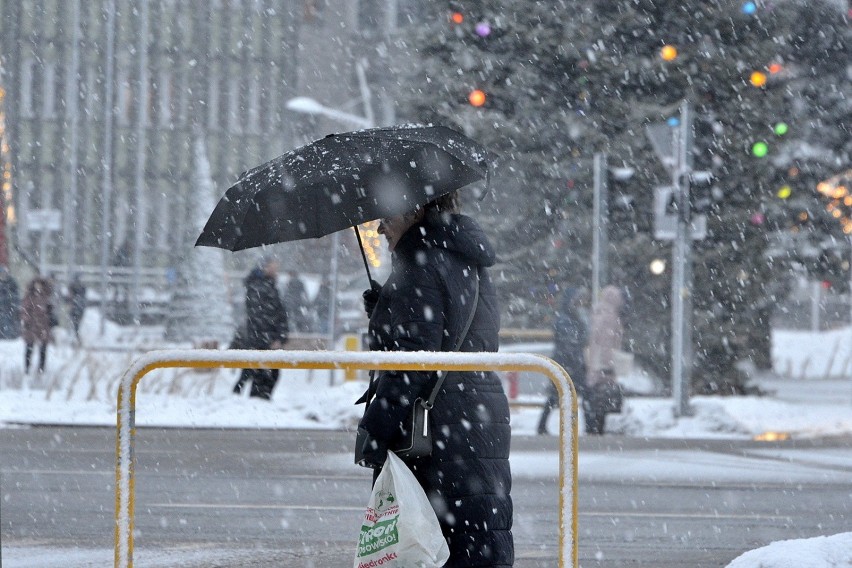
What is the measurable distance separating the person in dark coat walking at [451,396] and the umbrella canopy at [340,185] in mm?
162

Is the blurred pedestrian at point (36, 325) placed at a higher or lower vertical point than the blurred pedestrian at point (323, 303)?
lower

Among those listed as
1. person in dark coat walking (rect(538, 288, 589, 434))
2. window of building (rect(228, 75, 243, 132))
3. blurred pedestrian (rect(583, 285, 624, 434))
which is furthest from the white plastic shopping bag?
window of building (rect(228, 75, 243, 132))

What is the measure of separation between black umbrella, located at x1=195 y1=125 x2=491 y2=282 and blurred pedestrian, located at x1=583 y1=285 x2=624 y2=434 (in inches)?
400

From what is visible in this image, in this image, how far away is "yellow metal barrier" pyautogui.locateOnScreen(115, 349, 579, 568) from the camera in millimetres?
4004

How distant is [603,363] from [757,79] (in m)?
7.51

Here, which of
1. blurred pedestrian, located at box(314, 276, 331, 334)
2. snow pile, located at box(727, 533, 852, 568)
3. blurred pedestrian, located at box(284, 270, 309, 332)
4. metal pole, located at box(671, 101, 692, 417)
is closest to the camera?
Answer: snow pile, located at box(727, 533, 852, 568)

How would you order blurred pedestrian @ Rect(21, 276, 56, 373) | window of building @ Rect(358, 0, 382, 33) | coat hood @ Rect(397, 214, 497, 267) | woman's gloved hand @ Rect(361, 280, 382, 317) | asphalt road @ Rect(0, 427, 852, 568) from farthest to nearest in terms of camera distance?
window of building @ Rect(358, 0, 382, 33) → blurred pedestrian @ Rect(21, 276, 56, 373) → asphalt road @ Rect(0, 427, 852, 568) → woman's gloved hand @ Rect(361, 280, 382, 317) → coat hood @ Rect(397, 214, 497, 267)

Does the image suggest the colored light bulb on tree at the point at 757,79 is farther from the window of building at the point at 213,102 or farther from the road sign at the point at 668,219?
the window of building at the point at 213,102


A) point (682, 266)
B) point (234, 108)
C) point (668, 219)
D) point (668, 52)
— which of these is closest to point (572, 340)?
point (682, 266)

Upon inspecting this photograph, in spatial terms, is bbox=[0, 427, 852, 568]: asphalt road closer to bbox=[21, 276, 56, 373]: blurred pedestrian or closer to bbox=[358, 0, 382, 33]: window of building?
bbox=[21, 276, 56, 373]: blurred pedestrian

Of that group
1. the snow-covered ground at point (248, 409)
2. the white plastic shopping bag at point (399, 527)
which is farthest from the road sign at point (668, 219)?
the white plastic shopping bag at point (399, 527)

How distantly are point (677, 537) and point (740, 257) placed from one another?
1293 cm

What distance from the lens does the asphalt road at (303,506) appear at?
24.0ft

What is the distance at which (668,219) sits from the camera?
1641 cm
